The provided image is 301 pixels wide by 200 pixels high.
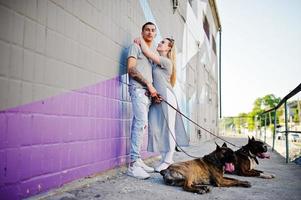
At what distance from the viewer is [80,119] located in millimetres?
2691

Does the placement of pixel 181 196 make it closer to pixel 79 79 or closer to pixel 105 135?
pixel 105 135

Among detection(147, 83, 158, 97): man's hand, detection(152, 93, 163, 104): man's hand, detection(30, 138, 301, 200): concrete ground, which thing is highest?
detection(147, 83, 158, 97): man's hand

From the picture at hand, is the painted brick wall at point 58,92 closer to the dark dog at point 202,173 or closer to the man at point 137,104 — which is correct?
the man at point 137,104

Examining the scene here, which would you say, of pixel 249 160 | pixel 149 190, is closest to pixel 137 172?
pixel 149 190

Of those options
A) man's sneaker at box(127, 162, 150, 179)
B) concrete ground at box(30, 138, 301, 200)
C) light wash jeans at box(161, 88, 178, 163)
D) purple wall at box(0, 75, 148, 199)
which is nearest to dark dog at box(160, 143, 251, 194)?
concrete ground at box(30, 138, 301, 200)

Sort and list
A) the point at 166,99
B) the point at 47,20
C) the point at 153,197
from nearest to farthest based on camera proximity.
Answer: the point at 47,20, the point at 153,197, the point at 166,99

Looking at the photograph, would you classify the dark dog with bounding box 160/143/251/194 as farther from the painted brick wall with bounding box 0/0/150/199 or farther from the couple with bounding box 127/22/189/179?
the painted brick wall with bounding box 0/0/150/199

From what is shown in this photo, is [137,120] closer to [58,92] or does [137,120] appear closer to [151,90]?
[151,90]

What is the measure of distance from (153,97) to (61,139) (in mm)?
1396

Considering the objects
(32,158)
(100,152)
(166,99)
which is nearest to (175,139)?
(166,99)

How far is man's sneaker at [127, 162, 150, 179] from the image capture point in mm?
3117

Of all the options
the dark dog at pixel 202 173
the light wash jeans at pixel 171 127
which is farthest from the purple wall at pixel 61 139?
the dark dog at pixel 202 173

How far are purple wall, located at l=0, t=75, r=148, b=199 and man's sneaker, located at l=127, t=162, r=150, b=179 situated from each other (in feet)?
0.93

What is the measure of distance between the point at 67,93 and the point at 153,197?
122 cm
